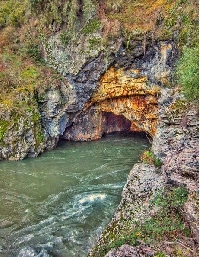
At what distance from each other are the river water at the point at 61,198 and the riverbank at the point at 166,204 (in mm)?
1844

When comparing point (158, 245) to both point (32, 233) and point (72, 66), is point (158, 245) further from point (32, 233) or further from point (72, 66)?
point (72, 66)

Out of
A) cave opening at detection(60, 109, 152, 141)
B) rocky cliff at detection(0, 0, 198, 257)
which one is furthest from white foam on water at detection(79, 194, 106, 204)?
cave opening at detection(60, 109, 152, 141)

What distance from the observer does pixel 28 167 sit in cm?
1831

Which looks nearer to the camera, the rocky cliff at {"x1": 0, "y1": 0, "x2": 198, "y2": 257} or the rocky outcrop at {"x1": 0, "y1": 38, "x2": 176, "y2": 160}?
the rocky cliff at {"x1": 0, "y1": 0, "x2": 198, "y2": 257}

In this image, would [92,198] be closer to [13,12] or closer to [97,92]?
[97,92]

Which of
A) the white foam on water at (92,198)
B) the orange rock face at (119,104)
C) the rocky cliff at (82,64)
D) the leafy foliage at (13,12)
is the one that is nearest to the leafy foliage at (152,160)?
the white foam on water at (92,198)

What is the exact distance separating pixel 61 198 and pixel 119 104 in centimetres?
1167

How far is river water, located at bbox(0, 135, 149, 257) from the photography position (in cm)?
1027

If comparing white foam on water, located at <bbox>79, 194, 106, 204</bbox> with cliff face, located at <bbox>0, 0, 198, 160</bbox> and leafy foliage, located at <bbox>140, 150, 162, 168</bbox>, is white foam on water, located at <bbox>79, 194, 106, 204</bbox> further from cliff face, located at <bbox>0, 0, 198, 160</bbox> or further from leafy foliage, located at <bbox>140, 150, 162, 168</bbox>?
cliff face, located at <bbox>0, 0, 198, 160</bbox>

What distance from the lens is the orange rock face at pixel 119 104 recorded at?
71.2 feet

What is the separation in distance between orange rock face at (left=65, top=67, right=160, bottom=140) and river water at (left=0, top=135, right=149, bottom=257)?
2432 millimetres

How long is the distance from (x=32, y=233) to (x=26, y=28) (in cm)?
1911

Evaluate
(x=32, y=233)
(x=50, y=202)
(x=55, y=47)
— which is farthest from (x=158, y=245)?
(x=55, y=47)

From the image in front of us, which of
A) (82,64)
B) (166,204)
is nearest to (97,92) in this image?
(82,64)
